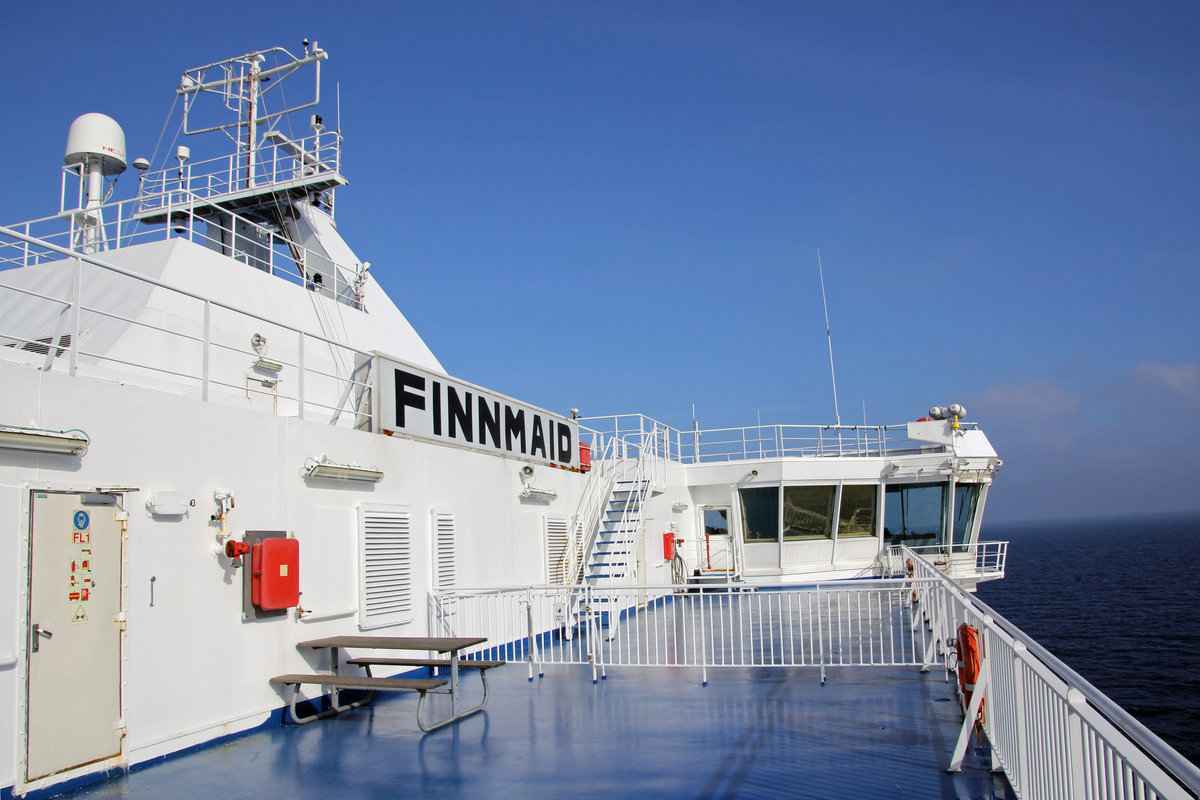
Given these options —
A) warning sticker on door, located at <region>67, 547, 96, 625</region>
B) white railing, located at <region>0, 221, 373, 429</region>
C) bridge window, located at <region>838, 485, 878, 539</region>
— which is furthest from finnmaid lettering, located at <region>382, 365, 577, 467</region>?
bridge window, located at <region>838, 485, 878, 539</region>

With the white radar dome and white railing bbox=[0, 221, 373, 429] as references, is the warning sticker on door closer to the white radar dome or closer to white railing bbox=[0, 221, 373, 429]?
white railing bbox=[0, 221, 373, 429]

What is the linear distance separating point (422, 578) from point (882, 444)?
1532 cm

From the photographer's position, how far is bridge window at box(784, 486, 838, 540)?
71.1 ft

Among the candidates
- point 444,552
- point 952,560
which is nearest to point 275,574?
point 444,552

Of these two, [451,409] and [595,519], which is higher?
[451,409]

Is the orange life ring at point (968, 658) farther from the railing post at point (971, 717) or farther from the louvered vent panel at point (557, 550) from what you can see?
the louvered vent panel at point (557, 550)

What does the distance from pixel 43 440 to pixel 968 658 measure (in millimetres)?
7102

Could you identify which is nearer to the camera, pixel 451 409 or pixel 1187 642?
pixel 451 409

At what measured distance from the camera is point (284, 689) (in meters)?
8.03

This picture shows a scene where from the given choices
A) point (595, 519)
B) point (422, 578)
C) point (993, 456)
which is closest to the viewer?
point (422, 578)

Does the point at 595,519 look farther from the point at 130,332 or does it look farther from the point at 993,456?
the point at 993,456

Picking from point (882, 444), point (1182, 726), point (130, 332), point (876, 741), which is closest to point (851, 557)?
point (882, 444)

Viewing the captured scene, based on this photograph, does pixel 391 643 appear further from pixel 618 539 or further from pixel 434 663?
pixel 618 539

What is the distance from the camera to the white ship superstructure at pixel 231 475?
6.05 m
